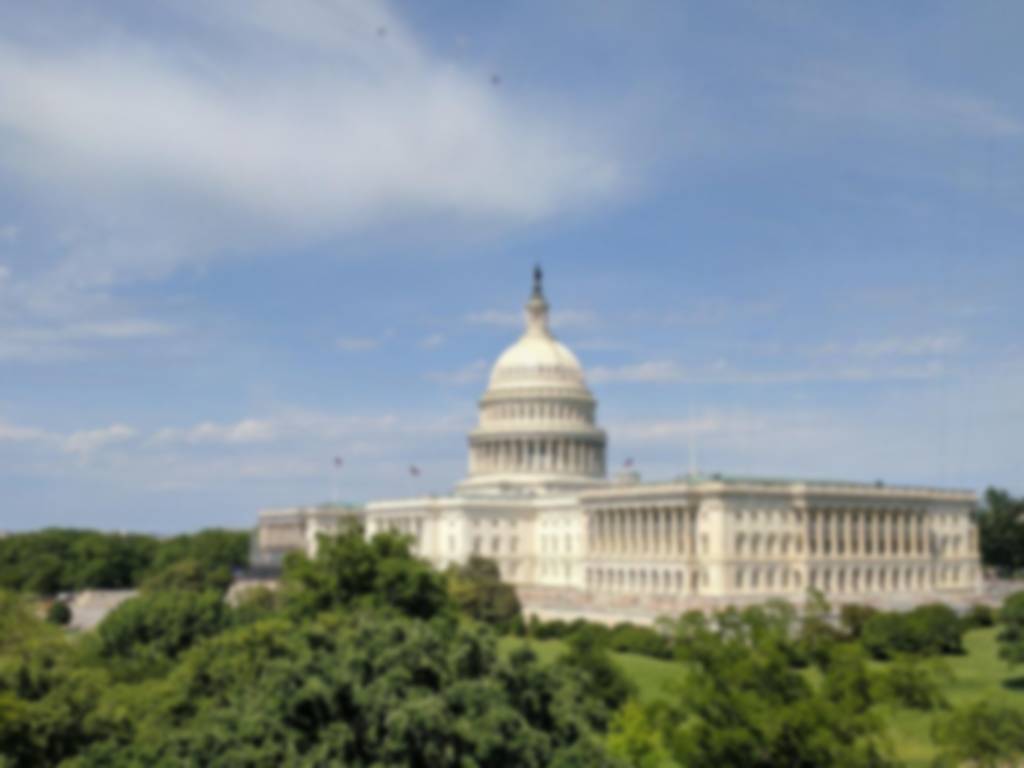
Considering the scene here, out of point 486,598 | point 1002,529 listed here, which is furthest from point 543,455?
point 1002,529

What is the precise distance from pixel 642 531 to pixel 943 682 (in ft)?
188

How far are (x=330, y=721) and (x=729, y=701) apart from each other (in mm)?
15171

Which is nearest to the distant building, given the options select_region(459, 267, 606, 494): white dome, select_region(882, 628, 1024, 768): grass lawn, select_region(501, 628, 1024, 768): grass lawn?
select_region(459, 267, 606, 494): white dome

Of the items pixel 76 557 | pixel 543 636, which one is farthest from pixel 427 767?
pixel 76 557

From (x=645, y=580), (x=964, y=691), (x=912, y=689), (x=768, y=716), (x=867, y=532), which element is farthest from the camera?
(x=645, y=580)

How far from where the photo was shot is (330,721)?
31375 millimetres

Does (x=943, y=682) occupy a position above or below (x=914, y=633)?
below

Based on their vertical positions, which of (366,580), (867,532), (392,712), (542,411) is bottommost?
(392,712)

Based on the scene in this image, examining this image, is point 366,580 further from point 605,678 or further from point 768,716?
point 768,716

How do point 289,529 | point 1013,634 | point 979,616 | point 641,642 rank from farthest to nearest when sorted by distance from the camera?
1. point 289,529
2. point 979,616
3. point 641,642
4. point 1013,634

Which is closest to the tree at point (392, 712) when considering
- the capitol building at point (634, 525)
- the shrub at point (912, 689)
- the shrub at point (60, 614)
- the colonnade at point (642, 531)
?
the shrub at point (912, 689)

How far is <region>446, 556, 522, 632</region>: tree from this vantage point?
9750 centimetres

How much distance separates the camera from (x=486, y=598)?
10156cm

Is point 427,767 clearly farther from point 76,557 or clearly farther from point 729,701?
point 76,557
